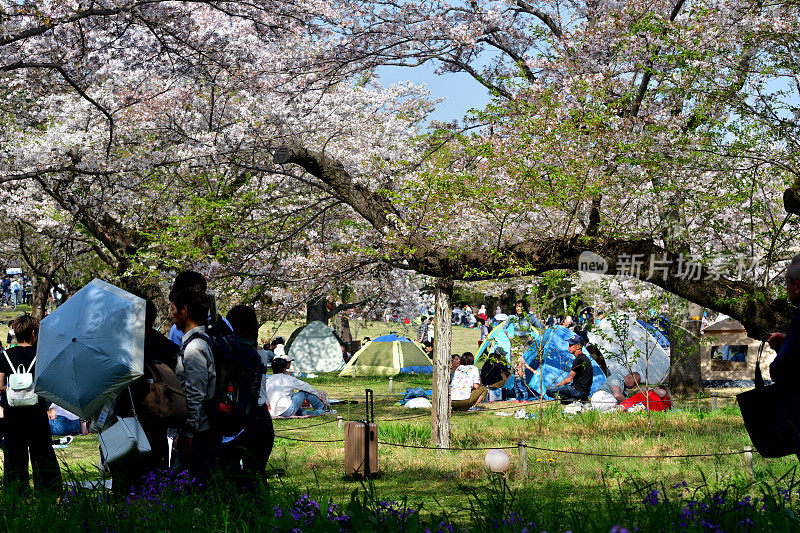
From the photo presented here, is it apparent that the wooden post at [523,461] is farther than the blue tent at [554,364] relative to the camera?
No

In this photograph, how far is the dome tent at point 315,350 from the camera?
23438 millimetres

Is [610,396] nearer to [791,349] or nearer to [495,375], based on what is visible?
[495,375]

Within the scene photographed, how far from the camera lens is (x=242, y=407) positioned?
4832 mm

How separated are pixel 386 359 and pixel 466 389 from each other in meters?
7.99

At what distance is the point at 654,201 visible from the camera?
30.9 ft

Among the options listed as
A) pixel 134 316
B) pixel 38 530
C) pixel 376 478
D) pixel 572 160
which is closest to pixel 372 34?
pixel 572 160

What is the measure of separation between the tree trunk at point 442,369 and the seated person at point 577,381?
218 inches

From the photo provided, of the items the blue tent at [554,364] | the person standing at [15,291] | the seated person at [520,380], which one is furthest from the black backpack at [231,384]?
the person standing at [15,291]

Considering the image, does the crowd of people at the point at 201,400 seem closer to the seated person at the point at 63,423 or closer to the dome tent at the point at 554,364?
the seated person at the point at 63,423

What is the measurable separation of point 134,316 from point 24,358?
2.21m

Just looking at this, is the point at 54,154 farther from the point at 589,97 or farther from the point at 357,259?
the point at 589,97

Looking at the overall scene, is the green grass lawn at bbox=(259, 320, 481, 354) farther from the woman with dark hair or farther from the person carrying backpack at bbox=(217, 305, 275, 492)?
the person carrying backpack at bbox=(217, 305, 275, 492)

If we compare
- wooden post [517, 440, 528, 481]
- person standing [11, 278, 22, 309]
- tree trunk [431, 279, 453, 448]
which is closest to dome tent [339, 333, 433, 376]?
tree trunk [431, 279, 453, 448]

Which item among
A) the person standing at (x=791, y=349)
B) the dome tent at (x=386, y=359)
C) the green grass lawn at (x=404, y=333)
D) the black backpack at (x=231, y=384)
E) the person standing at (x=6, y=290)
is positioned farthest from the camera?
the person standing at (x=6, y=290)
